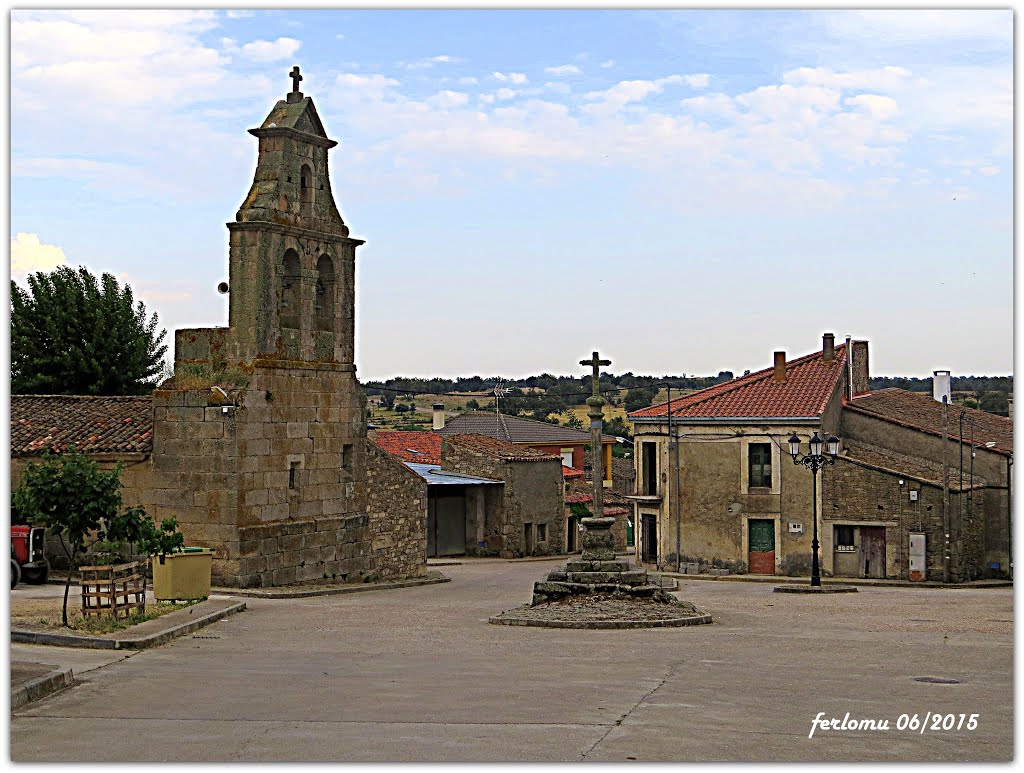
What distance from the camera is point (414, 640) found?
56.3 ft

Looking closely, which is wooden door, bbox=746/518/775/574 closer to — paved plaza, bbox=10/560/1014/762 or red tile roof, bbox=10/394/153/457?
paved plaza, bbox=10/560/1014/762

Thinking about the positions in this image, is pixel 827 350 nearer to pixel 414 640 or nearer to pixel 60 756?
pixel 414 640

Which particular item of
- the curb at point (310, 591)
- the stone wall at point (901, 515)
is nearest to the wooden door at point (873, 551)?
the stone wall at point (901, 515)

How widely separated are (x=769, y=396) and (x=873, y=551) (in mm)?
5506

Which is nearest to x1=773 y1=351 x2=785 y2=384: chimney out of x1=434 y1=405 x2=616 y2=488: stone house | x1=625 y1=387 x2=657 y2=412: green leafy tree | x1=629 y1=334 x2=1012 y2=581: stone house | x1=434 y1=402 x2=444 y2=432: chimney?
x1=629 y1=334 x2=1012 y2=581: stone house

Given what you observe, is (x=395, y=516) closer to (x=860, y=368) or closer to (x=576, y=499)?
(x=860, y=368)

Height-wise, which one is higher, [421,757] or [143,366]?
[143,366]

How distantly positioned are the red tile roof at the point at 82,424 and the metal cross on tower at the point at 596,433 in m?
9.55

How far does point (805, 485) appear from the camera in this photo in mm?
37000

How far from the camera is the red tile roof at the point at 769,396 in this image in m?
37.9

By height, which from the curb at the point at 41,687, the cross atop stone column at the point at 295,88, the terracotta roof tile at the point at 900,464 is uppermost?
the cross atop stone column at the point at 295,88

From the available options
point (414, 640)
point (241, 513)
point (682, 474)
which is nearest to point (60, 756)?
point (414, 640)

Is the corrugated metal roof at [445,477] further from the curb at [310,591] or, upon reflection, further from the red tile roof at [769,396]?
the curb at [310,591]

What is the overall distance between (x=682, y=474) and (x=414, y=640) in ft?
74.5
